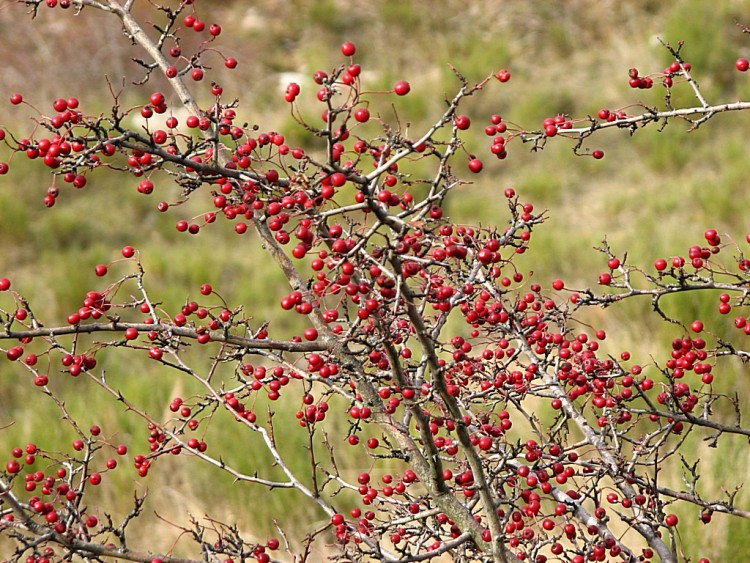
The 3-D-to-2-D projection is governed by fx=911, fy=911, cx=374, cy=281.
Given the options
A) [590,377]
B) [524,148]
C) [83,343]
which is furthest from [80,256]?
[590,377]

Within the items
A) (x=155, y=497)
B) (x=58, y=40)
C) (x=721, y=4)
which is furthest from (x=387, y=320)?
(x=58, y=40)

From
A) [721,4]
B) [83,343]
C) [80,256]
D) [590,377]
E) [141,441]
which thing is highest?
[721,4]

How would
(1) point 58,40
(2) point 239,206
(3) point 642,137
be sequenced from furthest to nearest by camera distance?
(1) point 58,40 < (3) point 642,137 < (2) point 239,206

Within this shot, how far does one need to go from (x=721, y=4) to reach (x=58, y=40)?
7.85m

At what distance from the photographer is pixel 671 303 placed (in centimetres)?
507

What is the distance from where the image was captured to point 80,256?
751cm

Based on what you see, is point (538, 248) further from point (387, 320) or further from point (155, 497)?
point (387, 320)

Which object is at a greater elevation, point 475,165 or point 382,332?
point 475,165

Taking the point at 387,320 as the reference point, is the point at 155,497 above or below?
above

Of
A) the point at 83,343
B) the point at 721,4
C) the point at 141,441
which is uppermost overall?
the point at 721,4

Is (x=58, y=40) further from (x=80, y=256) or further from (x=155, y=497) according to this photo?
(x=155, y=497)

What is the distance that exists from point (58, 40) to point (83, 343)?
6330 mm

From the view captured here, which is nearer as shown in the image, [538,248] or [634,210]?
[538,248]

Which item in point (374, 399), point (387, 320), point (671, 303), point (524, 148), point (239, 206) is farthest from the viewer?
point (524, 148)
